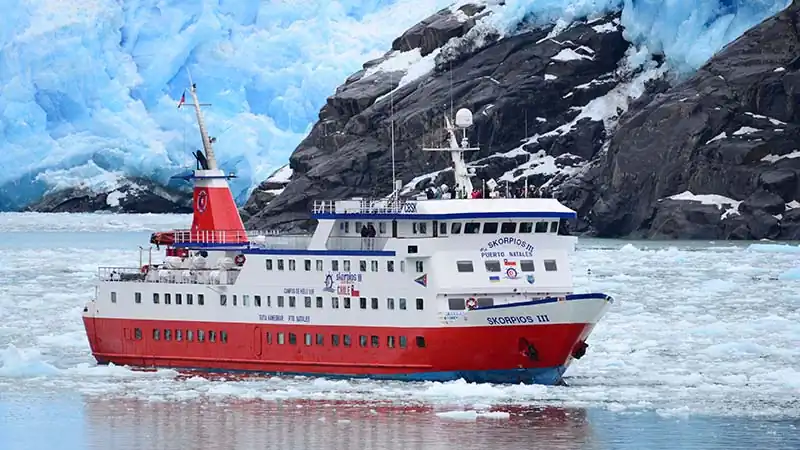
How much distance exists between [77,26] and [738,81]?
4227 cm

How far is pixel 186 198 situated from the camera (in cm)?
13550

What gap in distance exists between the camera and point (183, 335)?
108ft

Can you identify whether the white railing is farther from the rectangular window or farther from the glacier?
the glacier

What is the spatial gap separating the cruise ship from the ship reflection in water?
1.82 meters

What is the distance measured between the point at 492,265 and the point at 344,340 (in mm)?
3234

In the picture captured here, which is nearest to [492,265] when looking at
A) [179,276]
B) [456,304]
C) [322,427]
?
[456,304]

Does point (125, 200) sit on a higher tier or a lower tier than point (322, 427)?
higher

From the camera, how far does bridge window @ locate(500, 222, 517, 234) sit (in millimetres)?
30047

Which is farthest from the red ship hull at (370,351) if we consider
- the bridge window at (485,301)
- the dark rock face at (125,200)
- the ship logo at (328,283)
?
the dark rock face at (125,200)

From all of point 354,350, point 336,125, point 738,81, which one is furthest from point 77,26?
point 354,350

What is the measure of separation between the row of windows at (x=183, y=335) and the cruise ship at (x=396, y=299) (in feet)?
0.09

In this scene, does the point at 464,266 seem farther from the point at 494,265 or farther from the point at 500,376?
the point at 500,376

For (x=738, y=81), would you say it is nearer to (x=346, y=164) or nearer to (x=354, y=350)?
(x=346, y=164)

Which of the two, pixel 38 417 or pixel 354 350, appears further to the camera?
pixel 354 350
